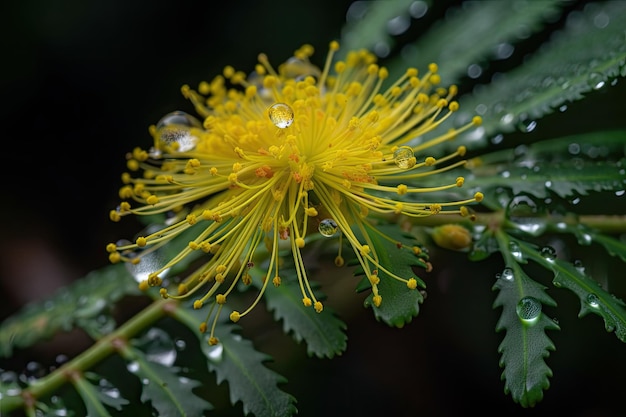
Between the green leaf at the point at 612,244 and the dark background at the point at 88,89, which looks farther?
the dark background at the point at 88,89

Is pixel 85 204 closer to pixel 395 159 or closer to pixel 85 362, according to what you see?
pixel 85 362

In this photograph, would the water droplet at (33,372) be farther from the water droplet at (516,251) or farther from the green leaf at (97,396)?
the water droplet at (516,251)

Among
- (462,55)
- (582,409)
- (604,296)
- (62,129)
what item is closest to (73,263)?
(62,129)

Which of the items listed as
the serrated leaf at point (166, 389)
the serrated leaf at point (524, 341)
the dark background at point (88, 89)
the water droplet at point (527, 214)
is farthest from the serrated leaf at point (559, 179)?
the dark background at point (88, 89)

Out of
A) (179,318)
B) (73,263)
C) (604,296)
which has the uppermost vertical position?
(73,263)

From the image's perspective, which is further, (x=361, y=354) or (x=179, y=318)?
(x=361, y=354)

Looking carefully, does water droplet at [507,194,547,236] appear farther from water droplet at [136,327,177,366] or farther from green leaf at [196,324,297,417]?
water droplet at [136,327,177,366]
